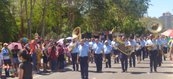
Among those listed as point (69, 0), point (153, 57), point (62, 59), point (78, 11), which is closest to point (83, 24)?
point (78, 11)

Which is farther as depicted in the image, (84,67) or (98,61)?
(98,61)

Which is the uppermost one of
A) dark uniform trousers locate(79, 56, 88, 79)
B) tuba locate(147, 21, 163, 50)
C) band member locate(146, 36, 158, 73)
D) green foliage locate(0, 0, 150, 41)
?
green foliage locate(0, 0, 150, 41)

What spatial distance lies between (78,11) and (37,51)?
105 ft

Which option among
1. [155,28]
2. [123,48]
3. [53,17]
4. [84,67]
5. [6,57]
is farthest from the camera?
[53,17]

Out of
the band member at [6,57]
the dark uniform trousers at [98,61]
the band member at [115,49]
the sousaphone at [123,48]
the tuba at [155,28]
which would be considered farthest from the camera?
the tuba at [155,28]

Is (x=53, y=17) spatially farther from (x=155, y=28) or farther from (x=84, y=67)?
(x=84, y=67)

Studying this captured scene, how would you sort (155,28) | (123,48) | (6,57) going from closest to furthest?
(6,57)
(123,48)
(155,28)

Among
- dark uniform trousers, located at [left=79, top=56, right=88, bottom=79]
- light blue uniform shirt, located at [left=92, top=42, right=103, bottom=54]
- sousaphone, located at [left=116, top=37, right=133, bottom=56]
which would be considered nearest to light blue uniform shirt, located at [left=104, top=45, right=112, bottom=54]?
light blue uniform shirt, located at [left=92, top=42, right=103, bottom=54]

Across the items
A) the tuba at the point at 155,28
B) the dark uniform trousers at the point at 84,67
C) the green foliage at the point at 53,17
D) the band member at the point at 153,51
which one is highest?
the green foliage at the point at 53,17

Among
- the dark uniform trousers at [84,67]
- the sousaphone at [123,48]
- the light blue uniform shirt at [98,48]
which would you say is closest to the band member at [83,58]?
Answer: the dark uniform trousers at [84,67]

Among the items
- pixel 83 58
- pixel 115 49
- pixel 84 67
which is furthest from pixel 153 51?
pixel 115 49

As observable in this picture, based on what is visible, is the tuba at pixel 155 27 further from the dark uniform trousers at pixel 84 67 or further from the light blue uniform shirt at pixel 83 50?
the dark uniform trousers at pixel 84 67

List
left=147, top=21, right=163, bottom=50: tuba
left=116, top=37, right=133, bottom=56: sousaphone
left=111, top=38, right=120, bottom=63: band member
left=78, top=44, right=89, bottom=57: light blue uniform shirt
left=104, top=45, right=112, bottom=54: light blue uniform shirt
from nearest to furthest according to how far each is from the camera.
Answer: left=78, top=44, right=89, bottom=57: light blue uniform shirt → left=116, top=37, right=133, bottom=56: sousaphone → left=111, top=38, right=120, bottom=63: band member → left=147, top=21, right=163, bottom=50: tuba → left=104, top=45, right=112, bottom=54: light blue uniform shirt

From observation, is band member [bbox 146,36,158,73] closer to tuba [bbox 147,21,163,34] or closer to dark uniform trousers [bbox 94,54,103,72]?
tuba [bbox 147,21,163,34]
